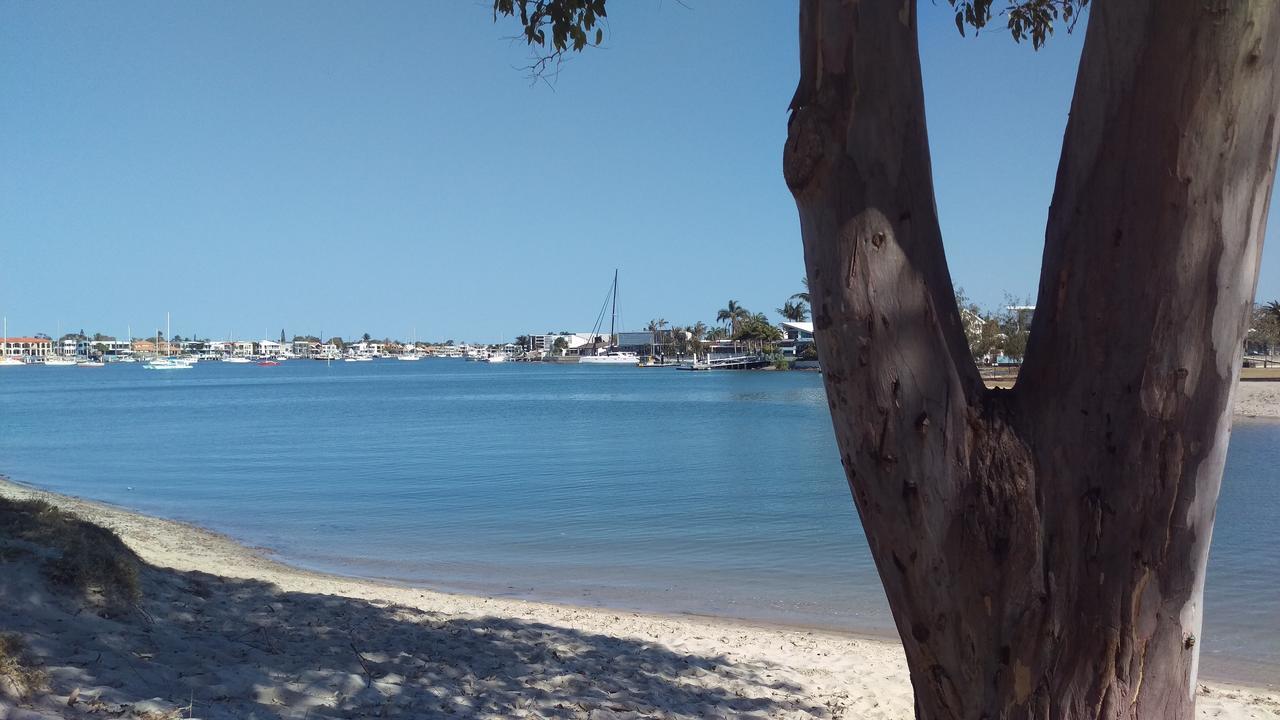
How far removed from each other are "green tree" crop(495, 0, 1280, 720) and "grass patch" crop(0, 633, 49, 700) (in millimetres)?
3702

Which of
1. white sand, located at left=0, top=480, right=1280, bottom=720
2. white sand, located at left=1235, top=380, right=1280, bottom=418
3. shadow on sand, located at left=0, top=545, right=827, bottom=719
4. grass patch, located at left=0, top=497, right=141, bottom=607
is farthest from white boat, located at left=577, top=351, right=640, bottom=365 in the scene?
shadow on sand, located at left=0, top=545, right=827, bottom=719

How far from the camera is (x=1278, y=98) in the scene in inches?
85.5

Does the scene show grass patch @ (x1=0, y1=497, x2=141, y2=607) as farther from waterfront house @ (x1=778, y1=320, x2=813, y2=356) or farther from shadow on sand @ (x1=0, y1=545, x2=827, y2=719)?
waterfront house @ (x1=778, y1=320, x2=813, y2=356)

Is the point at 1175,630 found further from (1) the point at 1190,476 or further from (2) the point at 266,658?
(2) the point at 266,658

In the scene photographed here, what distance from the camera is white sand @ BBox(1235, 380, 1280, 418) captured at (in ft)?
A: 121

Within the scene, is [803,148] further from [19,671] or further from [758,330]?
[758,330]

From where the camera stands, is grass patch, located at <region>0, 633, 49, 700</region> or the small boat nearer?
grass patch, located at <region>0, 633, 49, 700</region>

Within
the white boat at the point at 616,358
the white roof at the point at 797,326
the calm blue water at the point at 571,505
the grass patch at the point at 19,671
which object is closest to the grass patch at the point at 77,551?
the grass patch at the point at 19,671

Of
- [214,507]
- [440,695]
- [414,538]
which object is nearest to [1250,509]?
[414,538]

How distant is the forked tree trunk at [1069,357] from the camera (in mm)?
2152

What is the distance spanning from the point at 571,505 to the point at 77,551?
494 inches

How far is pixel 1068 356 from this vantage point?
228 cm

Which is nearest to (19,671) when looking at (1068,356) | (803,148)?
(803,148)

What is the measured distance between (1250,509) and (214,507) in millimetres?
19521
